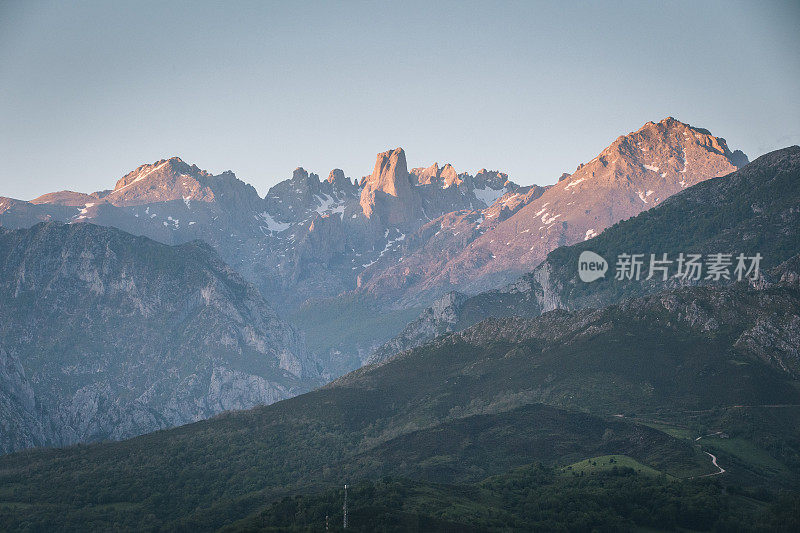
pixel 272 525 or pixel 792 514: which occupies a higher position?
pixel 272 525

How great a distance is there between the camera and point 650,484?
7854 inches

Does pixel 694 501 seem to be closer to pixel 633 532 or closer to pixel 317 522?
pixel 633 532

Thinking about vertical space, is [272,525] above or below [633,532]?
above

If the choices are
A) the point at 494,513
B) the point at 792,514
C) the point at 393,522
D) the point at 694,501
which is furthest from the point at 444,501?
the point at 792,514

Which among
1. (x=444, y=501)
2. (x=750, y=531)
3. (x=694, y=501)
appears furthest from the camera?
(x=444, y=501)

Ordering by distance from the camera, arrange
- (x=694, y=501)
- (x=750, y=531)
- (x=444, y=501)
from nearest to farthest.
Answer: (x=750, y=531)
(x=694, y=501)
(x=444, y=501)

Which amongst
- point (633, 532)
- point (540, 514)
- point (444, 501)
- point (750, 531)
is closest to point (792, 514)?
point (750, 531)

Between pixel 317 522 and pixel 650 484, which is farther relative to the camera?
pixel 650 484

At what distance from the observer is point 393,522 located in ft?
571

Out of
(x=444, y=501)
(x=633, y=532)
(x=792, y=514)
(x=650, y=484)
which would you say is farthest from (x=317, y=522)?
(x=792, y=514)

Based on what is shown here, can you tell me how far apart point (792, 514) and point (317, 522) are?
10406 centimetres

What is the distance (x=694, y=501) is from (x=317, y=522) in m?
85.4

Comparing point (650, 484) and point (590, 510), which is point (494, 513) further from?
point (650, 484)

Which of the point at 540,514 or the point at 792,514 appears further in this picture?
the point at 540,514
